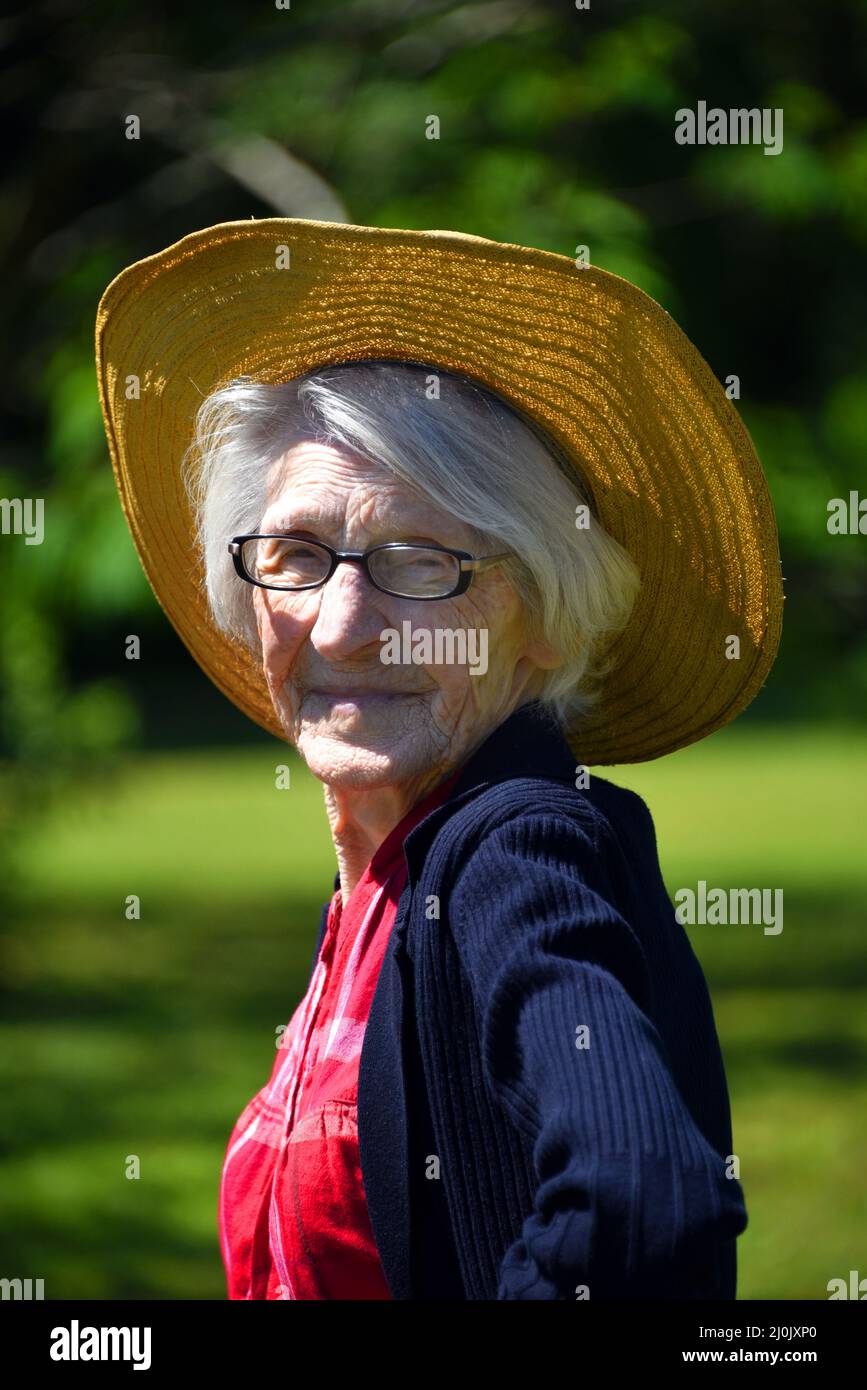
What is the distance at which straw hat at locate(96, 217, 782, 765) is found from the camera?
185 cm

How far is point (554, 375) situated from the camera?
188cm

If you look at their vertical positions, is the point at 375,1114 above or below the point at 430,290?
below

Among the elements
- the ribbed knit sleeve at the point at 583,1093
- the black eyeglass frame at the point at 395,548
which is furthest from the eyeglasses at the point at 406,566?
the ribbed knit sleeve at the point at 583,1093

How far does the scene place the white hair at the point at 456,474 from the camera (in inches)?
70.4

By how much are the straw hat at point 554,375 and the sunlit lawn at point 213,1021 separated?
3131 mm

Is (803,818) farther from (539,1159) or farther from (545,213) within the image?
(539,1159)

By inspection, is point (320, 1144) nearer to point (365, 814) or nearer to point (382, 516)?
point (365, 814)

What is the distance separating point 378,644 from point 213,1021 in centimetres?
650

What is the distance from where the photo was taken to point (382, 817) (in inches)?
75.4

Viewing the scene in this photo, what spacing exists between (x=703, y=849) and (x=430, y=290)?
10.8 m

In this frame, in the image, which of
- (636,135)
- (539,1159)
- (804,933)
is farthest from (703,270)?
(539,1159)

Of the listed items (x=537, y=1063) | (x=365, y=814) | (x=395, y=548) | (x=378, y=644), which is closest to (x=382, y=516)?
(x=395, y=548)

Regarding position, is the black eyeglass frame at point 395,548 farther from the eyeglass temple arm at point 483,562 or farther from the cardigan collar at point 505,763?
the cardigan collar at point 505,763

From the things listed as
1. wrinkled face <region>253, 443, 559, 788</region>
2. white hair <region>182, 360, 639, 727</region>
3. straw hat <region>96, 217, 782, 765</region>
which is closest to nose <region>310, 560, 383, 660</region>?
wrinkled face <region>253, 443, 559, 788</region>
